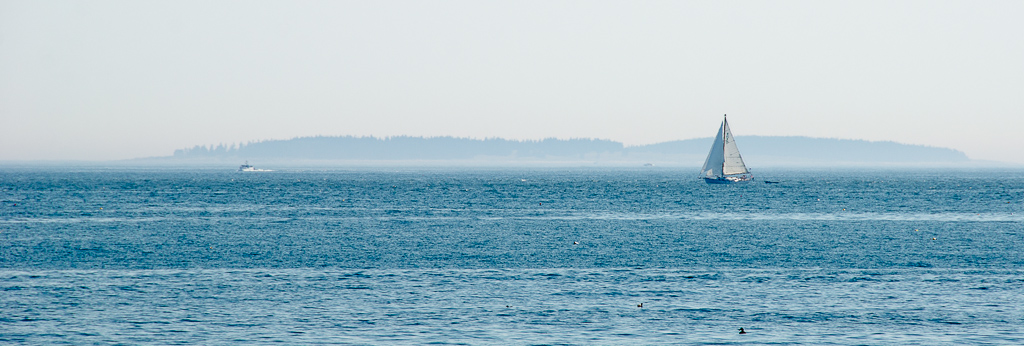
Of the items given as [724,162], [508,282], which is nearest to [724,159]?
[724,162]

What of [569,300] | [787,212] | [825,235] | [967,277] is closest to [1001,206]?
[787,212]

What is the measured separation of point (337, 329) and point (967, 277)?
1084 inches

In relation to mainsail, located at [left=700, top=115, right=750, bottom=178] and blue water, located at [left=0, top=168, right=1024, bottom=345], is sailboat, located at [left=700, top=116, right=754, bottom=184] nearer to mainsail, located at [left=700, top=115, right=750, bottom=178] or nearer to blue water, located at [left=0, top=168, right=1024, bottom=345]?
mainsail, located at [left=700, top=115, right=750, bottom=178]

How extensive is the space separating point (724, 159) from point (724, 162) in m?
0.64

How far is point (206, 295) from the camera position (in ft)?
116

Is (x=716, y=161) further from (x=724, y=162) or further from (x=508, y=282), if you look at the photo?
(x=508, y=282)

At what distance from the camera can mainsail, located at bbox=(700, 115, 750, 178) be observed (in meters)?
162

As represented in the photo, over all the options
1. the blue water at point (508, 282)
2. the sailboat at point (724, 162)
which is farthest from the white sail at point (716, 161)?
the blue water at point (508, 282)

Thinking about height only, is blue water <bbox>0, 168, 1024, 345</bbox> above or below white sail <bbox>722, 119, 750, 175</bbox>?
below

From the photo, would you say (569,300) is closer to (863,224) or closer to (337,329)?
(337,329)

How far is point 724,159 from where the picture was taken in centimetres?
16250

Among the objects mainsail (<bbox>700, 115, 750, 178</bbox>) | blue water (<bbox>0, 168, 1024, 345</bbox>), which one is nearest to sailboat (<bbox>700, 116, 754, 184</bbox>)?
mainsail (<bbox>700, 115, 750, 178</bbox>)

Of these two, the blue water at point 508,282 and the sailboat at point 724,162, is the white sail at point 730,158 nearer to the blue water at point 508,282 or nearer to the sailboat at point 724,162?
the sailboat at point 724,162

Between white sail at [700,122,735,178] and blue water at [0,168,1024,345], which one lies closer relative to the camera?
blue water at [0,168,1024,345]
